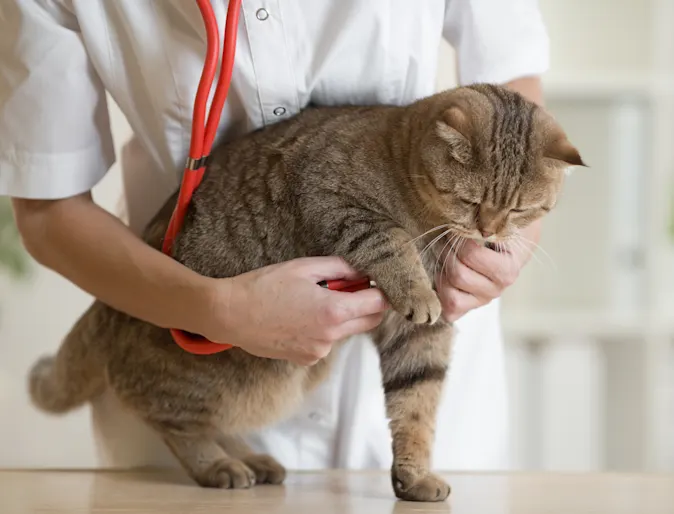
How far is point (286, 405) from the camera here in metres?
1.27

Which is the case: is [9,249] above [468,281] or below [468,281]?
below

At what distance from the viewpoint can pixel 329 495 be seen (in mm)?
1067

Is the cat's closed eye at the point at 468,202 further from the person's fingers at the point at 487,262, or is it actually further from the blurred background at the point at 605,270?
the blurred background at the point at 605,270

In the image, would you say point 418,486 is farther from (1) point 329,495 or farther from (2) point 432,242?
(2) point 432,242

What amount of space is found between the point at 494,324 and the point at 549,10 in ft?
4.73

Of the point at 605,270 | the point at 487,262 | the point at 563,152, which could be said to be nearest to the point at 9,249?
the point at 487,262

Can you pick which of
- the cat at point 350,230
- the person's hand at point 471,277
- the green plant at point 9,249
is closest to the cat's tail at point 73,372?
the cat at point 350,230

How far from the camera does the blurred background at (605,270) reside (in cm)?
250

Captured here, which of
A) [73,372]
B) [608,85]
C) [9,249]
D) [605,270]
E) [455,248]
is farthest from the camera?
[605,270]

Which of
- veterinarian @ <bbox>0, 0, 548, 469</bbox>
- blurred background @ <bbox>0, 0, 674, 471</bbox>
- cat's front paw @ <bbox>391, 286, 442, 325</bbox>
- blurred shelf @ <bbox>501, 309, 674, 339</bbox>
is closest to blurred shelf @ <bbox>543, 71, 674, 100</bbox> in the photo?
blurred background @ <bbox>0, 0, 674, 471</bbox>

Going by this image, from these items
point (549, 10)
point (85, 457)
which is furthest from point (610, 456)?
point (85, 457)

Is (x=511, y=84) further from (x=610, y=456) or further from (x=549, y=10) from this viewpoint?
(x=610, y=456)

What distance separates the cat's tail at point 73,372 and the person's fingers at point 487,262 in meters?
0.56

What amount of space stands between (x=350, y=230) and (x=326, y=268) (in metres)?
0.07
